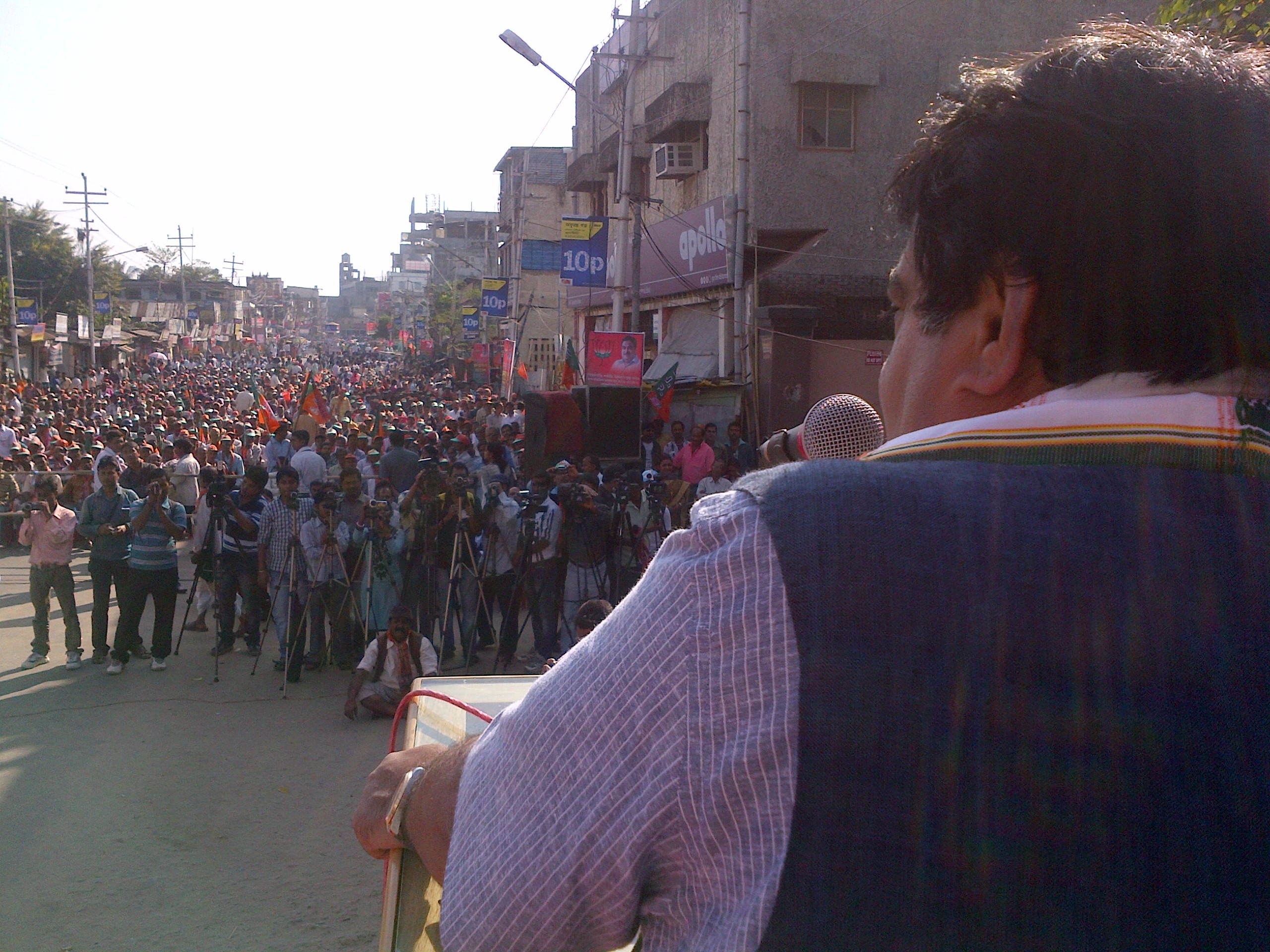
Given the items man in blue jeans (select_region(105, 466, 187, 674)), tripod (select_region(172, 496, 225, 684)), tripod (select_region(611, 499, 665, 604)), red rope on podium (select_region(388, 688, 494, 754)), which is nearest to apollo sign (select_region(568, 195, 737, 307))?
tripod (select_region(611, 499, 665, 604))

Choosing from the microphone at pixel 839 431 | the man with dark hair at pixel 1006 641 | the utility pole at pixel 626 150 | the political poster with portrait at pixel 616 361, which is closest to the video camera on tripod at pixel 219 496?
the political poster with portrait at pixel 616 361

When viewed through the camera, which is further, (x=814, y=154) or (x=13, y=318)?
(x=13, y=318)

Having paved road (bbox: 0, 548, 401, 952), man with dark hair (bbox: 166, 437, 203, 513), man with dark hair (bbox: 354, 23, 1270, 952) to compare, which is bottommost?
paved road (bbox: 0, 548, 401, 952)

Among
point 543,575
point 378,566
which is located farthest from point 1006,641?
point 378,566

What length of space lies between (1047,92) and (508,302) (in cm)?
3567

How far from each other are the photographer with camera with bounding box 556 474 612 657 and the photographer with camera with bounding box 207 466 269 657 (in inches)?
110

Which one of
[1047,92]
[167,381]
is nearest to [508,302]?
[167,381]

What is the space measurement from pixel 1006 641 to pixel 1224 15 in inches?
325

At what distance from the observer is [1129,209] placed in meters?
0.89

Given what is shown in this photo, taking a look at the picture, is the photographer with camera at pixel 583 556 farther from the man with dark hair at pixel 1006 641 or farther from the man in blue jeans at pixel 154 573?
the man with dark hair at pixel 1006 641

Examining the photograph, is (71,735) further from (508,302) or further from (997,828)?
(508,302)

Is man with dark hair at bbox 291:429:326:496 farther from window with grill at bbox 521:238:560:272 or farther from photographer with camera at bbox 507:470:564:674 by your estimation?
window with grill at bbox 521:238:560:272

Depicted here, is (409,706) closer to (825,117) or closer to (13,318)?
(825,117)

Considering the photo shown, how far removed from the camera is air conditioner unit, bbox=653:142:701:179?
19906 millimetres
